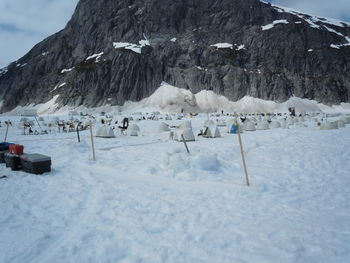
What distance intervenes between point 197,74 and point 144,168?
91132 mm

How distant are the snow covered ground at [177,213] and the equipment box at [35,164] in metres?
0.29

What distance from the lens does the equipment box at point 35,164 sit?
8.57 m

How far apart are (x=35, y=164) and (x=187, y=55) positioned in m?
97.1

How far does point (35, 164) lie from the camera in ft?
28.1

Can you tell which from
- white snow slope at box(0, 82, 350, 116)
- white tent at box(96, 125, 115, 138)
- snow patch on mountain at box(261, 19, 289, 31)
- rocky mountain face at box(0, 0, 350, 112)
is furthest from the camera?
→ snow patch on mountain at box(261, 19, 289, 31)

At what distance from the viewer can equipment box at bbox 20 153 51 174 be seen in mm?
8570

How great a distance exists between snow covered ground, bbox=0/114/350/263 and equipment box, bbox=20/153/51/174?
292 millimetres

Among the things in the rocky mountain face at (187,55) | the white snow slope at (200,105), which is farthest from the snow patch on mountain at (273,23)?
the white snow slope at (200,105)

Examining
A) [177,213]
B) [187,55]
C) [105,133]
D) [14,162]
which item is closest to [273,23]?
[187,55]

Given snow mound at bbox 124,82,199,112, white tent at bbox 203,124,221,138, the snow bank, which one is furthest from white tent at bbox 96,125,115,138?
snow mound at bbox 124,82,199,112

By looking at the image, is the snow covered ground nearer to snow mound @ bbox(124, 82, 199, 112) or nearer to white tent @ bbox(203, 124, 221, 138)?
white tent @ bbox(203, 124, 221, 138)

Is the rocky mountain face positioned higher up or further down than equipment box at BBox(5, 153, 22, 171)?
higher up

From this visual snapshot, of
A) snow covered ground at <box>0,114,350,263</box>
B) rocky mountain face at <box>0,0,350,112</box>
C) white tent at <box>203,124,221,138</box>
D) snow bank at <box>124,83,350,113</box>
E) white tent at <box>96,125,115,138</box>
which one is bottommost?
snow covered ground at <box>0,114,350,263</box>

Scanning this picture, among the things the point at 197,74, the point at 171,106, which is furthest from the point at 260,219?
the point at 197,74
